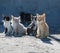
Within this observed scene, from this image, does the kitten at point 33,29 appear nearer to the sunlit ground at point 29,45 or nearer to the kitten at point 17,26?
the kitten at point 17,26

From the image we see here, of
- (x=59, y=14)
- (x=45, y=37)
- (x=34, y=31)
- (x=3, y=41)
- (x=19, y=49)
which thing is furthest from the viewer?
(x=59, y=14)

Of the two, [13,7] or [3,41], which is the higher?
[13,7]

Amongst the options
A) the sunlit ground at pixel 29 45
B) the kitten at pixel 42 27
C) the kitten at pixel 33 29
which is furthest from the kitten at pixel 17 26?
the kitten at pixel 42 27

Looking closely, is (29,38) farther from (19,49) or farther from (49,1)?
(49,1)

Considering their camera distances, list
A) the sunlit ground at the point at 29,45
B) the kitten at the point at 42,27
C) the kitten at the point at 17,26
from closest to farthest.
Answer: the sunlit ground at the point at 29,45 < the kitten at the point at 42,27 < the kitten at the point at 17,26

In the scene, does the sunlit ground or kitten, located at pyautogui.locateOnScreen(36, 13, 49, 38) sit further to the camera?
kitten, located at pyautogui.locateOnScreen(36, 13, 49, 38)

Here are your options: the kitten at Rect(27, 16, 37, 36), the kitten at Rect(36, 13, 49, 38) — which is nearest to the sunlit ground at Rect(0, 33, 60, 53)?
the kitten at Rect(36, 13, 49, 38)

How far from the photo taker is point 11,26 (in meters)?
9.60

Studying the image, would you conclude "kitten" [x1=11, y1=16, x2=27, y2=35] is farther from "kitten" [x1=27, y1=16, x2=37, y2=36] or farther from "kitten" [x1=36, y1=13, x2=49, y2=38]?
"kitten" [x1=36, y1=13, x2=49, y2=38]

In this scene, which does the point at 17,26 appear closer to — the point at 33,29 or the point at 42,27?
the point at 33,29

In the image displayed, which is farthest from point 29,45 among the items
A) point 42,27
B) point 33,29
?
point 33,29

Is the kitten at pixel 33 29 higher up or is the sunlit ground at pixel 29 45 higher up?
the kitten at pixel 33 29

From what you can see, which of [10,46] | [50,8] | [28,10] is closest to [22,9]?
[28,10]

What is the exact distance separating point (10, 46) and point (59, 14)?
7.16 m
